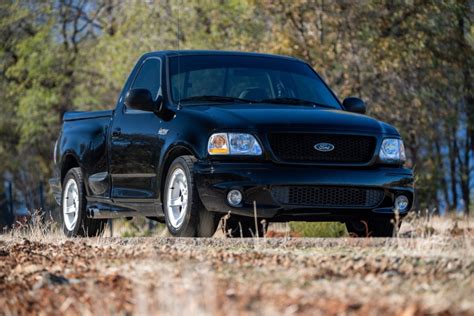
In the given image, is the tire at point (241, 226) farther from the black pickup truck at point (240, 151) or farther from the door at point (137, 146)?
the door at point (137, 146)

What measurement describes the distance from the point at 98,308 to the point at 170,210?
4.80 m

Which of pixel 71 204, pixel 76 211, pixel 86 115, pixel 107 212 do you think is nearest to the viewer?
pixel 107 212

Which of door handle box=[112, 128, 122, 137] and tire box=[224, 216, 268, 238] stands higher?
door handle box=[112, 128, 122, 137]

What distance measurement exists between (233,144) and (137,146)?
1594 mm

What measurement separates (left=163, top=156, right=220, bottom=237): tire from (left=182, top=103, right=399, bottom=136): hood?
44 centimetres

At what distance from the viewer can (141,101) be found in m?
10.8

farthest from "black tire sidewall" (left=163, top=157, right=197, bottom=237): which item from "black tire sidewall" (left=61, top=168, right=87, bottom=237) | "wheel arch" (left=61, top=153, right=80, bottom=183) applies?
"wheel arch" (left=61, top=153, right=80, bottom=183)

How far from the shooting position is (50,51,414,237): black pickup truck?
992cm

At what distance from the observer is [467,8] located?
1037 inches

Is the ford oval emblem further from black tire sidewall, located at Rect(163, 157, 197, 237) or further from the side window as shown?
the side window

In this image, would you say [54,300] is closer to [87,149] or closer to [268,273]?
[268,273]

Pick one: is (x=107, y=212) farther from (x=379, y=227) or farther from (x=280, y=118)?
(x=379, y=227)

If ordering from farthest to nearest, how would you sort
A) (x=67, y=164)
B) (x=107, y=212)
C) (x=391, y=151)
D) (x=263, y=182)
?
(x=67, y=164) < (x=107, y=212) < (x=391, y=151) < (x=263, y=182)

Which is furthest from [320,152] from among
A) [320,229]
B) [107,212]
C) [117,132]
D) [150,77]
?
[320,229]
